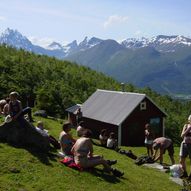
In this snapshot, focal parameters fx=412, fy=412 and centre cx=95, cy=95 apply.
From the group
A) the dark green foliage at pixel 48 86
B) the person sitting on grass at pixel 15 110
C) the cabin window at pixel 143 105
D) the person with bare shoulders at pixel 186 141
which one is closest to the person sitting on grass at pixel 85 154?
the person sitting on grass at pixel 15 110

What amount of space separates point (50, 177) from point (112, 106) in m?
31.5

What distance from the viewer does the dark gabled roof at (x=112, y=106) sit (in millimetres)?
→ 42781

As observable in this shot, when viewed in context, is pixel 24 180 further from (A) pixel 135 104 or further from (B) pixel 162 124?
(B) pixel 162 124

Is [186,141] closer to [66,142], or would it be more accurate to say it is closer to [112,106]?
[66,142]

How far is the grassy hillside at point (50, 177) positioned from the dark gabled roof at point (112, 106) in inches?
984

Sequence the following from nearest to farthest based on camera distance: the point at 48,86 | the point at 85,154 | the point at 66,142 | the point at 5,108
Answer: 1. the point at 85,154
2. the point at 66,142
3. the point at 5,108
4. the point at 48,86

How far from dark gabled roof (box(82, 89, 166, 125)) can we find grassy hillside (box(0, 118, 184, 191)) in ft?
82.0

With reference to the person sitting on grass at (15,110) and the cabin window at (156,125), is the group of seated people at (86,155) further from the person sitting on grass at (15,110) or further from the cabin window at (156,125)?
the cabin window at (156,125)

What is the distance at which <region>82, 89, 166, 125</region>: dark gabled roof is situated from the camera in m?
42.8

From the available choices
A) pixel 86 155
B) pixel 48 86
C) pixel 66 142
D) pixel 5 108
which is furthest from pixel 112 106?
pixel 48 86

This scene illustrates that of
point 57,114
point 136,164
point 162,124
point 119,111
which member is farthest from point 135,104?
point 136,164

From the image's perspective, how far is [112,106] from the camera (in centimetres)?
4522

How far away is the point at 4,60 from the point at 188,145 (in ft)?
212

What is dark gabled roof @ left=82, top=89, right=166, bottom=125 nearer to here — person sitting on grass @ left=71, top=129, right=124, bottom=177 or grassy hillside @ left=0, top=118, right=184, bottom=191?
grassy hillside @ left=0, top=118, right=184, bottom=191
